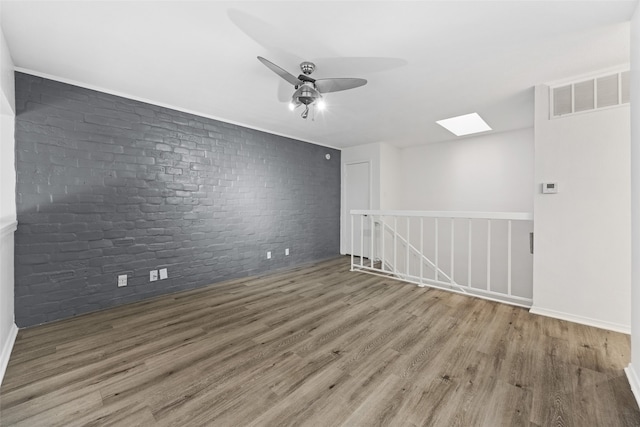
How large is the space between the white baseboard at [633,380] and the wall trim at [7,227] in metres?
4.19

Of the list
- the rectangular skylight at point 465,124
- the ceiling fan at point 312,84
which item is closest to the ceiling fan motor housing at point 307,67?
the ceiling fan at point 312,84

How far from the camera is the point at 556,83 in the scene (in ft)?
9.01

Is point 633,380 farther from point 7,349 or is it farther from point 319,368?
point 7,349

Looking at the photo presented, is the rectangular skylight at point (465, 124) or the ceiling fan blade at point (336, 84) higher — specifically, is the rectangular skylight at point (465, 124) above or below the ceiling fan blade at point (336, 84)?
above

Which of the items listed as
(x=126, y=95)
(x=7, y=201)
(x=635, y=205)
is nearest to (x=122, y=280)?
(x=7, y=201)

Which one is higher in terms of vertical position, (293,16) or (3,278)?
(293,16)

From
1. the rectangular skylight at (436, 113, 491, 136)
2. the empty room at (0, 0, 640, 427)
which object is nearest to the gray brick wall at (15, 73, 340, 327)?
the empty room at (0, 0, 640, 427)

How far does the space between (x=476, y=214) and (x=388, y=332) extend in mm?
1849

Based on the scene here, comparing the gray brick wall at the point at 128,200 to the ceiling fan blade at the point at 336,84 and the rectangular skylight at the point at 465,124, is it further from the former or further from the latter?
the rectangular skylight at the point at 465,124

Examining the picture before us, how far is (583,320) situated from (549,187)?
133 cm

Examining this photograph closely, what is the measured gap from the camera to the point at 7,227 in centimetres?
199

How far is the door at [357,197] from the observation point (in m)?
5.77

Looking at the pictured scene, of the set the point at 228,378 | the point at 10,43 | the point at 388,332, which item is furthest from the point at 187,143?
the point at 388,332

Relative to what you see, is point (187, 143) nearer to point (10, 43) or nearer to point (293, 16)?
point (10, 43)
